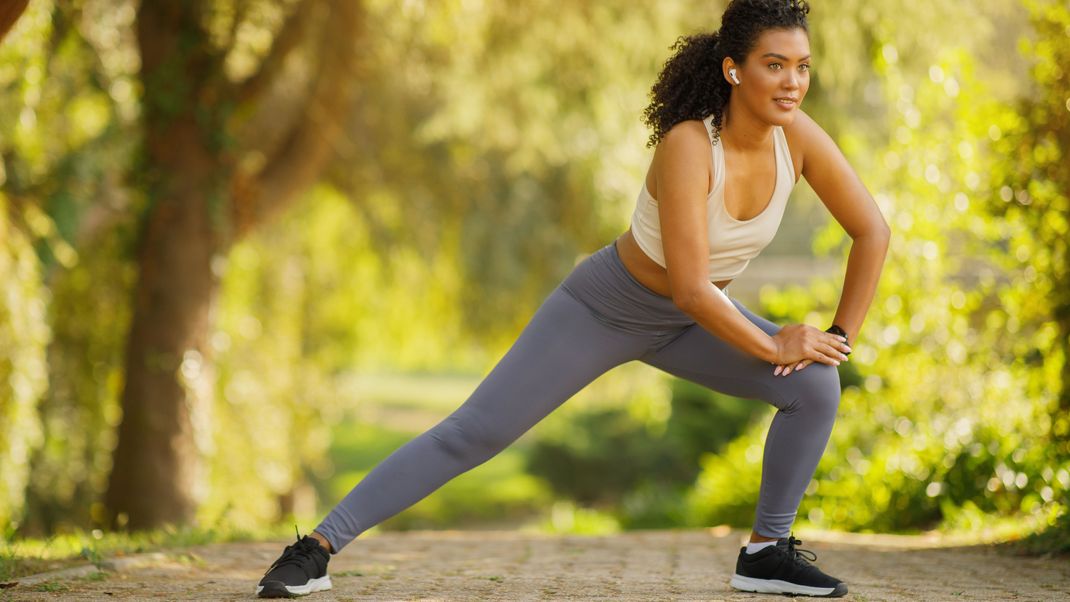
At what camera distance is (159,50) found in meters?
8.16

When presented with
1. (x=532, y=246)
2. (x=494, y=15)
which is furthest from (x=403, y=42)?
(x=532, y=246)

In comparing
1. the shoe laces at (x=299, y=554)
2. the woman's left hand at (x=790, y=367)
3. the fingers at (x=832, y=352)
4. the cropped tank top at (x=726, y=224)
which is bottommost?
the shoe laces at (x=299, y=554)

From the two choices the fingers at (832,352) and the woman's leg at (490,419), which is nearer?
the fingers at (832,352)

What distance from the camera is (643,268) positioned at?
3.42 m

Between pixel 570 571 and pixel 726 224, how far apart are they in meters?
1.57

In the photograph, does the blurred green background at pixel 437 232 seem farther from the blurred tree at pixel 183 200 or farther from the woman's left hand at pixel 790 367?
the woman's left hand at pixel 790 367

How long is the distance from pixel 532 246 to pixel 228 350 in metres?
3.16

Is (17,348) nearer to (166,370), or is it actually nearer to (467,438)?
(166,370)

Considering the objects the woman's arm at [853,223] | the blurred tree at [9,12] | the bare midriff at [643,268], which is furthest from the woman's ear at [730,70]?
the blurred tree at [9,12]

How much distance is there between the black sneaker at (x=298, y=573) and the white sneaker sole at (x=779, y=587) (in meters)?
1.28

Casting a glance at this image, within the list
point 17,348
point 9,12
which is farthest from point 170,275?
point 9,12

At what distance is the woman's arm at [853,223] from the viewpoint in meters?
3.43

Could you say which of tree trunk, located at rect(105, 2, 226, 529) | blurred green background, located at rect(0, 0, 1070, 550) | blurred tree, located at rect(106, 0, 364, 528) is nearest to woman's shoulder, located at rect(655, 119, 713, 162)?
blurred green background, located at rect(0, 0, 1070, 550)

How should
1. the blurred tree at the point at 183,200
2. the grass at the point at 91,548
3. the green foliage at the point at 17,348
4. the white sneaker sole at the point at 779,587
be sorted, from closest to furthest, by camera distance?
the white sneaker sole at the point at 779,587 < the grass at the point at 91,548 < the green foliage at the point at 17,348 < the blurred tree at the point at 183,200
